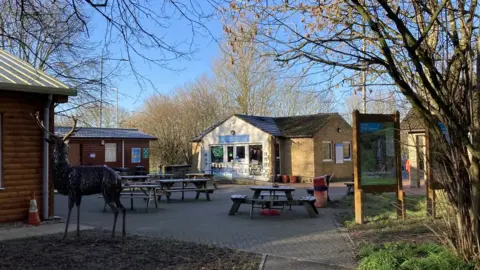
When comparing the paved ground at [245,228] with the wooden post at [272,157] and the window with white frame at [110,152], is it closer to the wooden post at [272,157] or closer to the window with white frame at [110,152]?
the wooden post at [272,157]

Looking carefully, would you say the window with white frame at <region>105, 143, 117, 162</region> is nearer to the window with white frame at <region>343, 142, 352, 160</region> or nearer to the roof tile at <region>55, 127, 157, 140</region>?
the roof tile at <region>55, 127, 157, 140</region>

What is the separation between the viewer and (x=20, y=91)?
408 inches

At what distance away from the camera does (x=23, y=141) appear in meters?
10.6

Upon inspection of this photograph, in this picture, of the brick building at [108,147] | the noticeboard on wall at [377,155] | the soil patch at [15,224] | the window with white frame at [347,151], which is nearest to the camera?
the soil patch at [15,224]

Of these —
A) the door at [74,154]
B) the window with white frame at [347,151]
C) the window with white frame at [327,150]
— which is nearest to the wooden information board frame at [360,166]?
the window with white frame at [327,150]

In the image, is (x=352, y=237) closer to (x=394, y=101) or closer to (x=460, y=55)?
(x=394, y=101)

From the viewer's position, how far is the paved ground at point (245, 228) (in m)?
7.40

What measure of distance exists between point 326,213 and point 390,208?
178 cm

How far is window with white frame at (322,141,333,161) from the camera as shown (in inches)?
1089

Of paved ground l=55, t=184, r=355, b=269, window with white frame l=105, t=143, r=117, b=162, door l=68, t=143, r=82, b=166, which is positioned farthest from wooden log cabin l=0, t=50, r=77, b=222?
window with white frame l=105, t=143, r=117, b=162

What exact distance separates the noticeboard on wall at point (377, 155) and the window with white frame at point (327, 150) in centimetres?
1655

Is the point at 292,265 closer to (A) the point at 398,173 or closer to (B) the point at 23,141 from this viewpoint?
(A) the point at 398,173

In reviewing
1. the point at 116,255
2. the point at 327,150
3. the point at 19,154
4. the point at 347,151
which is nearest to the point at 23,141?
the point at 19,154

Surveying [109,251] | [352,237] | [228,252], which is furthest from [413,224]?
[109,251]
